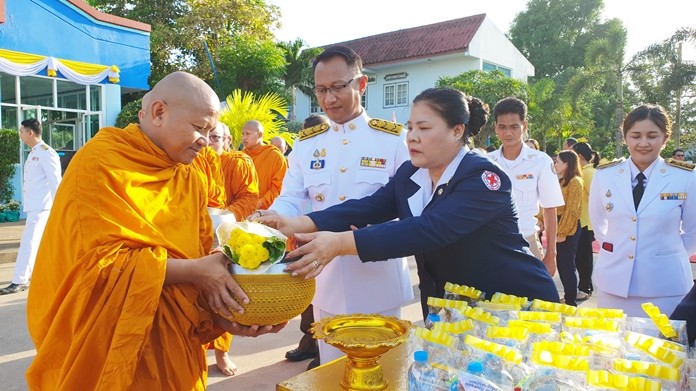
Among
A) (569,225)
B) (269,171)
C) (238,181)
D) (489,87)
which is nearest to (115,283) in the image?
(238,181)

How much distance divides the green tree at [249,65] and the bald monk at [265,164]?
14.1 metres

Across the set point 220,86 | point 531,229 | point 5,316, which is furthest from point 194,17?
point 531,229

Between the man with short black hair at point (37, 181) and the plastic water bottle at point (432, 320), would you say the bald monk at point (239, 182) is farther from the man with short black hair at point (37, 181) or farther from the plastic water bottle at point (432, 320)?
the plastic water bottle at point (432, 320)

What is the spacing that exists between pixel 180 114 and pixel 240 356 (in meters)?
2.78

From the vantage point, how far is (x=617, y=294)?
10.1 ft

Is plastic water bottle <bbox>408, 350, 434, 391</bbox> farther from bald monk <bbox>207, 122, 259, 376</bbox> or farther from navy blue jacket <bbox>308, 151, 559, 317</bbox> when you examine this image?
bald monk <bbox>207, 122, 259, 376</bbox>

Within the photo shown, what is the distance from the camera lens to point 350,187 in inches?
106

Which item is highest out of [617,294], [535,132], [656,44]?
[656,44]

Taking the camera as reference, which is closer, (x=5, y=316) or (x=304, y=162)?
(x=304, y=162)

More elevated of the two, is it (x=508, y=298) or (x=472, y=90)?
(x=472, y=90)

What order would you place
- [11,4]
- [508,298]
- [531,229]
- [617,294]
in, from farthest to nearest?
[11,4] < [531,229] < [617,294] < [508,298]

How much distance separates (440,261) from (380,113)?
2376 cm

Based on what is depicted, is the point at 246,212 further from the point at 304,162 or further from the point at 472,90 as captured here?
the point at 472,90

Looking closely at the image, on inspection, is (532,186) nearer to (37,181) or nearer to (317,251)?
(317,251)
